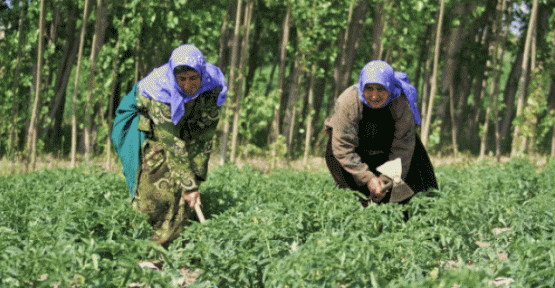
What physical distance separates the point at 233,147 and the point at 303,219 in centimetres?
386

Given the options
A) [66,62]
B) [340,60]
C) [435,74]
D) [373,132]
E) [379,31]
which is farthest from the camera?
[340,60]

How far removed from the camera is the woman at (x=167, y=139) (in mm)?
3814

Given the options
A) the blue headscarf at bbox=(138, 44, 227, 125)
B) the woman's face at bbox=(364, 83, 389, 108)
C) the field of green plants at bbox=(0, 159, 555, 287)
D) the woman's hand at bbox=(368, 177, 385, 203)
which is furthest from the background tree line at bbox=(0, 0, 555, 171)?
the woman's face at bbox=(364, 83, 389, 108)

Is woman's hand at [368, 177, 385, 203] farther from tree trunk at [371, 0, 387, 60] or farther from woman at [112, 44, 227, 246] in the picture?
tree trunk at [371, 0, 387, 60]

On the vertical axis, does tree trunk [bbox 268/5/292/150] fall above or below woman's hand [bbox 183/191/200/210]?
above

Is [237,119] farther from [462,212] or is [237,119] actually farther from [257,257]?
[257,257]

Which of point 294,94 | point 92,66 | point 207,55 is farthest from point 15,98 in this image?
point 294,94

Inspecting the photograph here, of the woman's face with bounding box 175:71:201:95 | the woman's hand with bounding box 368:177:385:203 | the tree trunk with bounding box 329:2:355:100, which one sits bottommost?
the woman's hand with bounding box 368:177:385:203

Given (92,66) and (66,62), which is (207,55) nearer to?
(92,66)

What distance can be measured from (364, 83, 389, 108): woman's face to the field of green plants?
62cm

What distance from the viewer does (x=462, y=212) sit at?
3.63 metres

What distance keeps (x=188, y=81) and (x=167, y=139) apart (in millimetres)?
421

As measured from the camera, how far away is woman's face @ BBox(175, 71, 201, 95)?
Result: 372 centimetres

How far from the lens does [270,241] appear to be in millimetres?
2855
